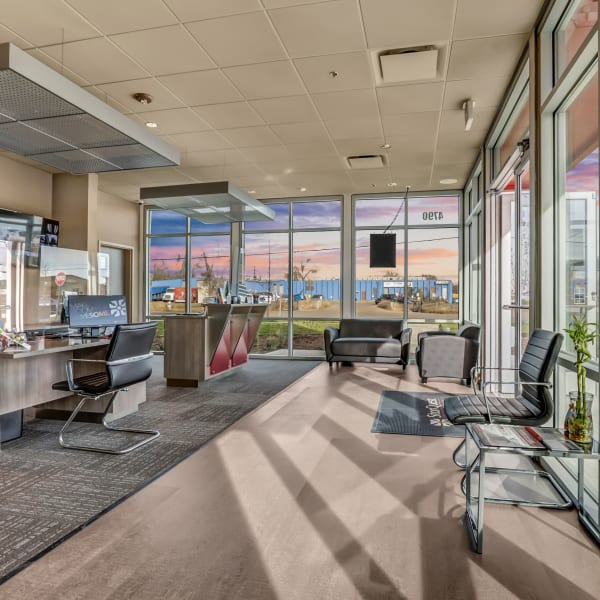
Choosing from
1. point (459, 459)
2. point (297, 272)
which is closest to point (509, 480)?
point (459, 459)

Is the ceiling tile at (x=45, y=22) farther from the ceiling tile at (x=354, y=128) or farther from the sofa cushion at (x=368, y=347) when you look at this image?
the sofa cushion at (x=368, y=347)

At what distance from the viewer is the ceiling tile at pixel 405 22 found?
3.58 metres

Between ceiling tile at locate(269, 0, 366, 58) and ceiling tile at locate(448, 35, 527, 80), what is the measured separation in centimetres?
91

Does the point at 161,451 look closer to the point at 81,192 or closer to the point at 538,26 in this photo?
the point at 538,26

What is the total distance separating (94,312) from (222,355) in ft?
8.62

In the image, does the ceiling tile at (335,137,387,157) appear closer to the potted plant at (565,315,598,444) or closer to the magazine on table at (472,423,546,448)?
the potted plant at (565,315,598,444)

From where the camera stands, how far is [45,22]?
380 cm

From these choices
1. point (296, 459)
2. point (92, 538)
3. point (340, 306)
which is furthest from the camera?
point (340, 306)

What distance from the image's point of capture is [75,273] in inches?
310

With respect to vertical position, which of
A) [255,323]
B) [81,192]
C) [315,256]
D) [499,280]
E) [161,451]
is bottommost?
[161,451]

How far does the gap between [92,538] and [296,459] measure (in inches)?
62.8

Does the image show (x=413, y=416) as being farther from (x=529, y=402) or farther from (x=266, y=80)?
(x=266, y=80)

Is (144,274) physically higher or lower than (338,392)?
higher

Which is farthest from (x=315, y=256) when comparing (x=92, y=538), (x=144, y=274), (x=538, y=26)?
(x=92, y=538)
